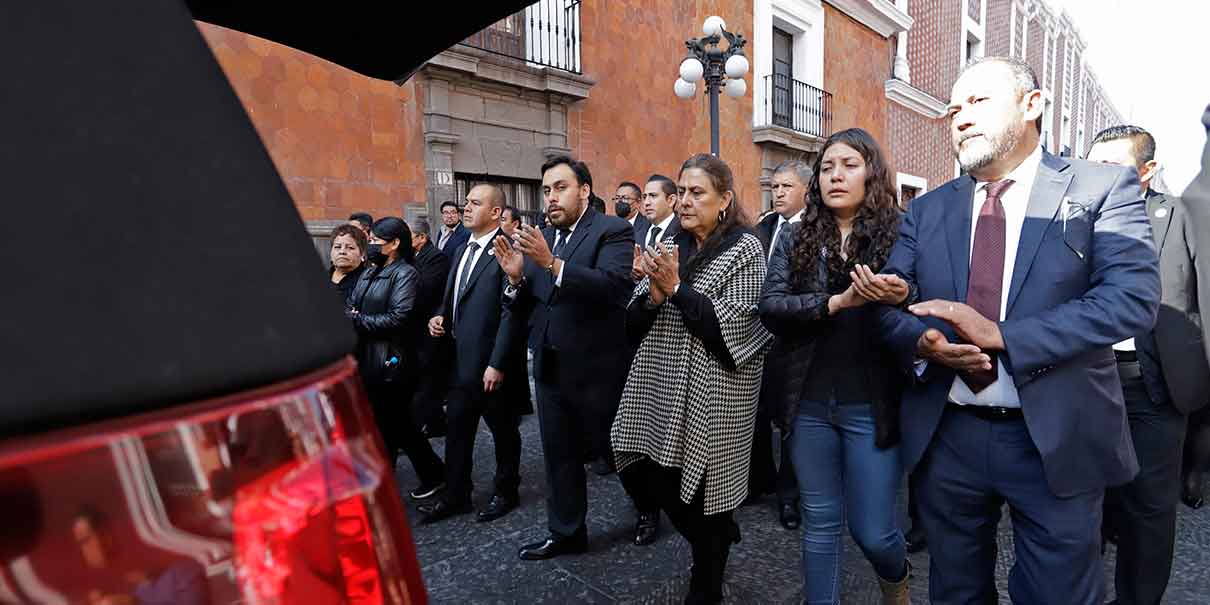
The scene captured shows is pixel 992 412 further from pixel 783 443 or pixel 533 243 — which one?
pixel 533 243

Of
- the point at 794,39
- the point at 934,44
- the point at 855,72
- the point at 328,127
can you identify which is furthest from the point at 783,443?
the point at 934,44

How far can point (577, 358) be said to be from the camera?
10.1 feet

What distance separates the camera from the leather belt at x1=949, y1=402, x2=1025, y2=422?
1772mm

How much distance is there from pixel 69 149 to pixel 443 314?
364 cm

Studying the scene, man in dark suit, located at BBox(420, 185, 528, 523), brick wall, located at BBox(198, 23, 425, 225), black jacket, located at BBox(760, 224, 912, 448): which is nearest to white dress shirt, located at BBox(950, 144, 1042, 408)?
black jacket, located at BBox(760, 224, 912, 448)

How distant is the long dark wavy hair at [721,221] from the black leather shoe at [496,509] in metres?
1.79

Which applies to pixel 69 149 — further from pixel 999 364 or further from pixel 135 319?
pixel 999 364

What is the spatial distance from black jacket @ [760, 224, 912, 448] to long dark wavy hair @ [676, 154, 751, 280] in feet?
0.73

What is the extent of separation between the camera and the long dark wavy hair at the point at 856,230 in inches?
90.8

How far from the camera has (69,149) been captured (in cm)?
45

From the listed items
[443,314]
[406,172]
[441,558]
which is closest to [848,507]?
[441,558]

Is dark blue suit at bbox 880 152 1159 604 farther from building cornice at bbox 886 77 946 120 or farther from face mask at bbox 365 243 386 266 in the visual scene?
building cornice at bbox 886 77 946 120

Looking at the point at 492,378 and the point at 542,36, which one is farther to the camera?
the point at 542,36

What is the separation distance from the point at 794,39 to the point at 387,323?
14.2 metres
